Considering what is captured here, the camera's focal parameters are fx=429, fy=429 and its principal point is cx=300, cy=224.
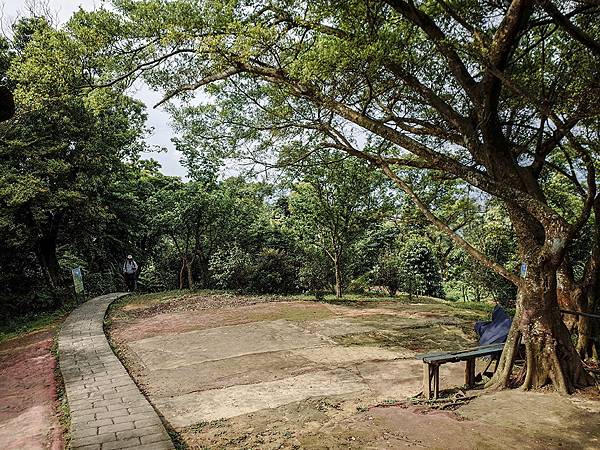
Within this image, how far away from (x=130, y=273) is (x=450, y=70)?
15708 mm

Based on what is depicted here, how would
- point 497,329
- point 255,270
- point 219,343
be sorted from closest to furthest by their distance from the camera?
1. point 497,329
2. point 219,343
3. point 255,270

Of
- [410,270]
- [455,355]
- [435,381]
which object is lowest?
[435,381]

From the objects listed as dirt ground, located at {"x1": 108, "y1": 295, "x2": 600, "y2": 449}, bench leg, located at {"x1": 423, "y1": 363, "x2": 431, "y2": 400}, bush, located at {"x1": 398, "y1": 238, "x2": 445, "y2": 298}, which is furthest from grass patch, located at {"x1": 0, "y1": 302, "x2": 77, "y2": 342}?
bush, located at {"x1": 398, "y1": 238, "x2": 445, "y2": 298}

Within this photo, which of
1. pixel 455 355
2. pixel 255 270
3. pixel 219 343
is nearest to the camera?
pixel 455 355

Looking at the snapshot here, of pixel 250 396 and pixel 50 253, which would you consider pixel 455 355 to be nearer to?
pixel 250 396

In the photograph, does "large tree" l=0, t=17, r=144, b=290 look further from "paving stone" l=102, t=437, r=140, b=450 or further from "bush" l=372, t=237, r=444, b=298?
"bush" l=372, t=237, r=444, b=298

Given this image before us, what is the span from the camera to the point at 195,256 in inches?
728

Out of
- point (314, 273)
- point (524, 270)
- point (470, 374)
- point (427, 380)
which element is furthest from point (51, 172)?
point (524, 270)

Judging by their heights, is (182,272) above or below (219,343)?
above

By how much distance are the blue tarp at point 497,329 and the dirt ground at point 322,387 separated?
503mm

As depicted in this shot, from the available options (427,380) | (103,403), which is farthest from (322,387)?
(103,403)

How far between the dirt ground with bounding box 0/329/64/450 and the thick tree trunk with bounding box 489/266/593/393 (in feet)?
18.5

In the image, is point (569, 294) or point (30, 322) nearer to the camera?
point (569, 294)

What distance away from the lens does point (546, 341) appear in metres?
5.46
